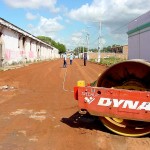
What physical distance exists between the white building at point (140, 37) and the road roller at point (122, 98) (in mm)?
17649

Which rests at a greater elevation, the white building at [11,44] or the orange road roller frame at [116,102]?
the white building at [11,44]

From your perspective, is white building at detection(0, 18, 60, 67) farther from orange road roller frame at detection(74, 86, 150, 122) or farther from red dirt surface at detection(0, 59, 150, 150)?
orange road roller frame at detection(74, 86, 150, 122)

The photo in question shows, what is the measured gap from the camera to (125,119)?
21.3 ft

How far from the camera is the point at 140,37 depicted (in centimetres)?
2772

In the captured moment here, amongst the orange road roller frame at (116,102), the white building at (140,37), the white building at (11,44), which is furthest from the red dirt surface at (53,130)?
the white building at (11,44)

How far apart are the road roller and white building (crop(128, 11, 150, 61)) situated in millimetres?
17649

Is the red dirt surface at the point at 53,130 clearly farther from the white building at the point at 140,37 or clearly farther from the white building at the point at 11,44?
the white building at the point at 11,44

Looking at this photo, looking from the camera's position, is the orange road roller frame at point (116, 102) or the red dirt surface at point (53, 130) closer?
the red dirt surface at point (53, 130)

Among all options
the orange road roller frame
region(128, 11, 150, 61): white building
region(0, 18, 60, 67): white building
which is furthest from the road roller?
region(0, 18, 60, 67): white building

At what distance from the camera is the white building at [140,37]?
25719mm

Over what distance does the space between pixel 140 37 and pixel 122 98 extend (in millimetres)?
22250

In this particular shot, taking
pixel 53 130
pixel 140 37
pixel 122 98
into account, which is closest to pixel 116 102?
pixel 122 98

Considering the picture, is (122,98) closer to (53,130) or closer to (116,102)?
(116,102)

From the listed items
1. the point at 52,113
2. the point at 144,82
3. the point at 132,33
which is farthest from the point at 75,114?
the point at 132,33
